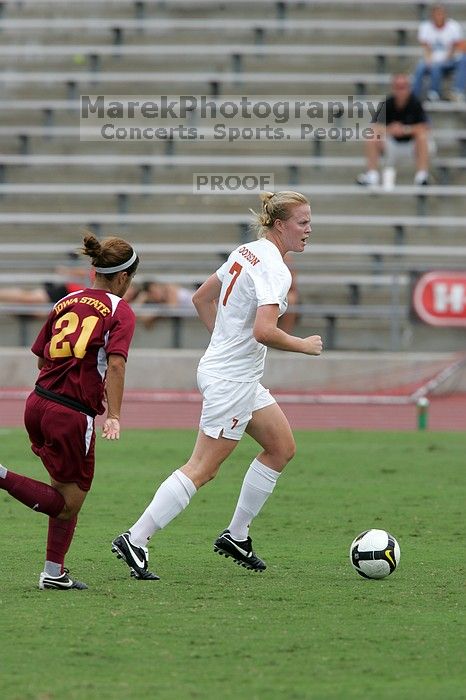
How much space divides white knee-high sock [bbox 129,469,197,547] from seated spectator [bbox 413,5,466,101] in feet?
51.6

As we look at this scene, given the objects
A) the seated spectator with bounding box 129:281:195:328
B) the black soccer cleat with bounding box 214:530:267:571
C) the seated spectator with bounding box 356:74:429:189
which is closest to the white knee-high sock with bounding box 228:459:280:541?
the black soccer cleat with bounding box 214:530:267:571

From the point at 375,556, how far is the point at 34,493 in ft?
5.84

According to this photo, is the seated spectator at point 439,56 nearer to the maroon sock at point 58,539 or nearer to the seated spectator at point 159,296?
the seated spectator at point 159,296

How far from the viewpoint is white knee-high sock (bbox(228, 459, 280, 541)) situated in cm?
688

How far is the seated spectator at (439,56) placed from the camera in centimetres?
2111

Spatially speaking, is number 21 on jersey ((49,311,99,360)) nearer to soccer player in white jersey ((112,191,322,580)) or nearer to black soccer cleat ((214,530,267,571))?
soccer player in white jersey ((112,191,322,580))

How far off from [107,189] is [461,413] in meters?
7.62

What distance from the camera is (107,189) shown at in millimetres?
20719

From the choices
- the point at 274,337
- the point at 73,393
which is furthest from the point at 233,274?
the point at 73,393

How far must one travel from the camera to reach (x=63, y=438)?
600 cm

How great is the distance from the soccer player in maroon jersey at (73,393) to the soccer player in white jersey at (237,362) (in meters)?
0.46

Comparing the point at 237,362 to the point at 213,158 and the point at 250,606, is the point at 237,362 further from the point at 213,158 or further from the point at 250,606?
the point at 213,158

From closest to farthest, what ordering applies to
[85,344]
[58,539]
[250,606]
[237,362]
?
[250,606] < [85,344] < [58,539] < [237,362]

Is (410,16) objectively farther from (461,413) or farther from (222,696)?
(222,696)
